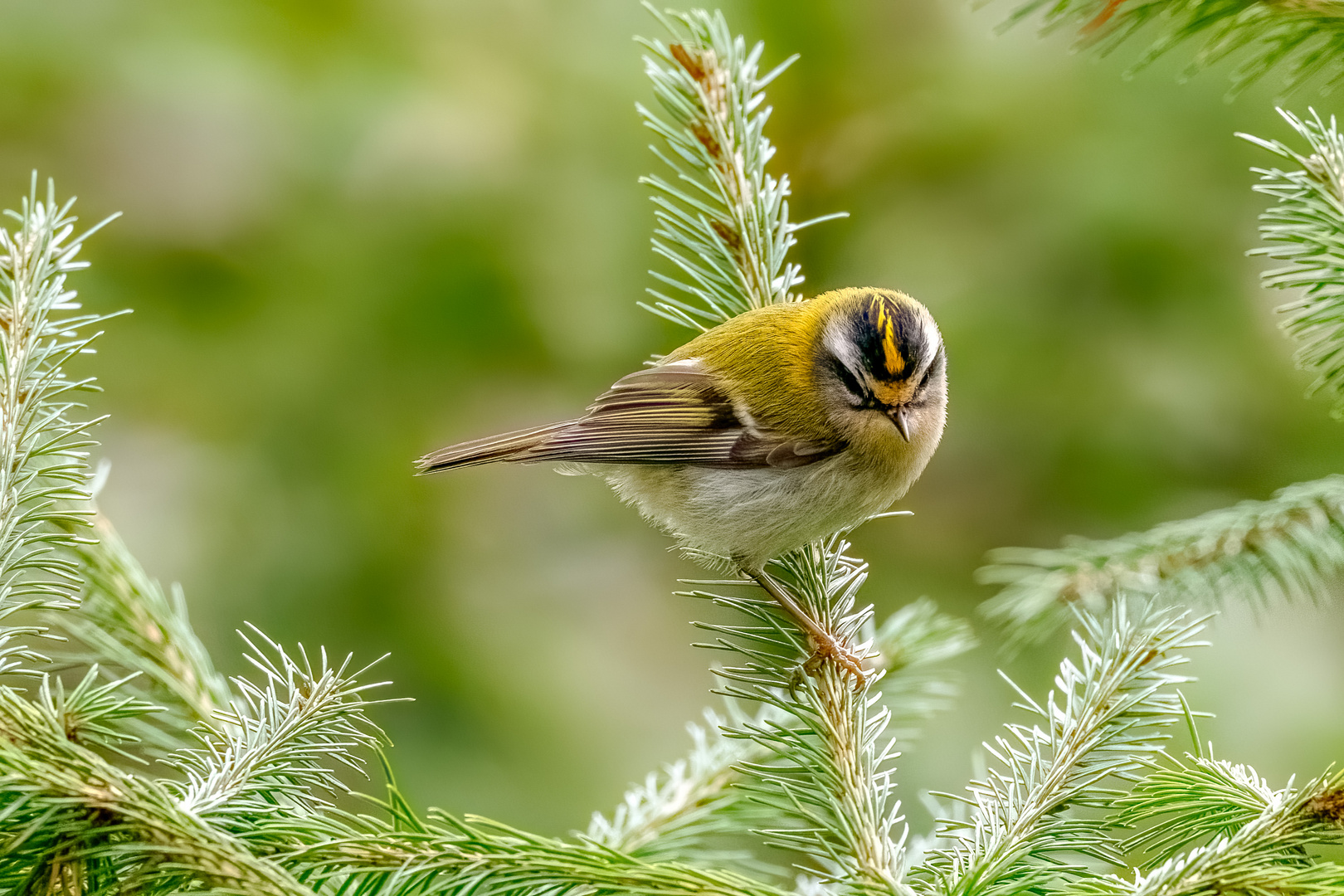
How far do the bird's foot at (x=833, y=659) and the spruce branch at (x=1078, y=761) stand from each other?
8.9 inches

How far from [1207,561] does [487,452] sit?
1.25 meters

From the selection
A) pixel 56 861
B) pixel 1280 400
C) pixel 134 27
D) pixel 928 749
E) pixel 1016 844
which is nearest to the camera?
pixel 56 861

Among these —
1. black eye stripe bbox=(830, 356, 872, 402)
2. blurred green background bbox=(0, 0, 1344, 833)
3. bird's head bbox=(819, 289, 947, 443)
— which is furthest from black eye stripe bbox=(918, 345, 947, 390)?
blurred green background bbox=(0, 0, 1344, 833)

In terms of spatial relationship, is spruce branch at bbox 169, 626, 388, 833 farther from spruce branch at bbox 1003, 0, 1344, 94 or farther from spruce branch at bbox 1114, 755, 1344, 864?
spruce branch at bbox 1003, 0, 1344, 94

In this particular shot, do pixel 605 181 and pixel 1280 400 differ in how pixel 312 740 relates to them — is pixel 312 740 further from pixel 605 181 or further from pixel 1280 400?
pixel 1280 400

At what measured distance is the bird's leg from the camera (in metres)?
1.34

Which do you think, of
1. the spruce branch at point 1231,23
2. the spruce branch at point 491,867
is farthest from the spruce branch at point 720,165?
the spruce branch at point 491,867

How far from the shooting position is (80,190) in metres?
3.00

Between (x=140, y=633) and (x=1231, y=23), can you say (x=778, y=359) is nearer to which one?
(x=1231, y=23)

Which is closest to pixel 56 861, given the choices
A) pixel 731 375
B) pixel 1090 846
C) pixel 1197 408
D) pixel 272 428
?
pixel 1090 846

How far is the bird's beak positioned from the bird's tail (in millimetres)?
653

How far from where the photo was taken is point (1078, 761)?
1.06 m

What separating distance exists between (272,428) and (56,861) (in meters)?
2.02

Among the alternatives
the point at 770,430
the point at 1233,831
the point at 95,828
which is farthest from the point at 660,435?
the point at 95,828
